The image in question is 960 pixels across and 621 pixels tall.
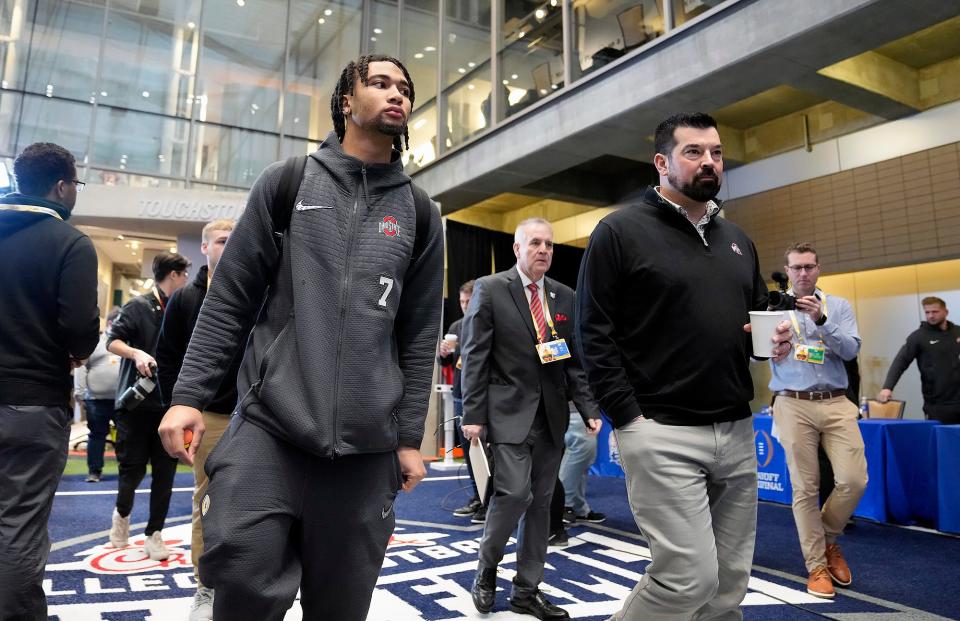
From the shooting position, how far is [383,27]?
13.8m

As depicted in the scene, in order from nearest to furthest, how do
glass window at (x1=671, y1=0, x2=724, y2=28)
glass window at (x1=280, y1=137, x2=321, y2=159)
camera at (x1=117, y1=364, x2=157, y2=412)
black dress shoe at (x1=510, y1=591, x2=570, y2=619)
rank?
black dress shoe at (x1=510, y1=591, x2=570, y2=619) → camera at (x1=117, y1=364, x2=157, y2=412) → glass window at (x1=671, y1=0, x2=724, y2=28) → glass window at (x1=280, y1=137, x2=321, y2=159)

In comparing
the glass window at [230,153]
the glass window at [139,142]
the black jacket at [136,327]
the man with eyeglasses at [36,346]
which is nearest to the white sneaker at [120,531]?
the black jacket at [136,327]

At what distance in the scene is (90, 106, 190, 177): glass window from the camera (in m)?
11.6

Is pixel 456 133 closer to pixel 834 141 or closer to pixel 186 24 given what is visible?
pixel 834 141

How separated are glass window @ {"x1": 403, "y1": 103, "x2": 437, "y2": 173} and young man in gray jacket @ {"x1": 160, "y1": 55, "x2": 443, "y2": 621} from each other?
9.52 m

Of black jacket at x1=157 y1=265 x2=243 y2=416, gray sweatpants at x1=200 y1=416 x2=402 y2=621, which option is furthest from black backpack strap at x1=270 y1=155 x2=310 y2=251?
black jacket at x1=157 y1=265 x2=243 y2=416

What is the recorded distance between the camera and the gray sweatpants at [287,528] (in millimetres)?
1216

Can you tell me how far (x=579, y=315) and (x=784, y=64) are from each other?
17.0 feet

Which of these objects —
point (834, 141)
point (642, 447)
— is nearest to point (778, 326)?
point (642, 447)

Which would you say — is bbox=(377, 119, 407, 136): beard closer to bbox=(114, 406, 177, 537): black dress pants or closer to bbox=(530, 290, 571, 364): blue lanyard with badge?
bbox=(530, 290, 571, 364): blue lanyard with badge

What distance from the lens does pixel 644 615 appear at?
177cm

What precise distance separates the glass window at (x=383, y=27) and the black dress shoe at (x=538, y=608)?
12.7 metres

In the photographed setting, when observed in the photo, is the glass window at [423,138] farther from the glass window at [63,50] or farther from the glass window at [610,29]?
the glass window at [63,50]

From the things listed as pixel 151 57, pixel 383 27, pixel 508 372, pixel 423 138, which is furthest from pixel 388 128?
pixel 383 27
